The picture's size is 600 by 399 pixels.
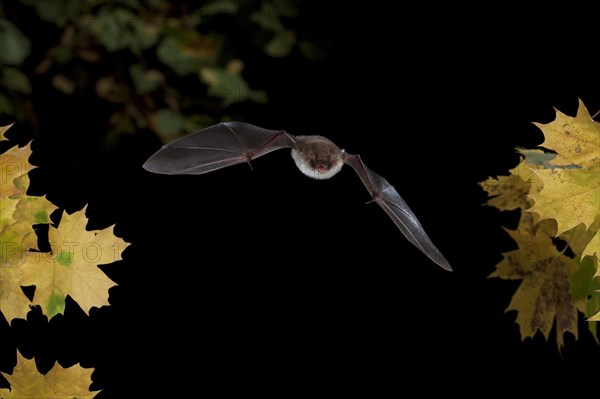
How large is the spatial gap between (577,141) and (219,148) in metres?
0.54

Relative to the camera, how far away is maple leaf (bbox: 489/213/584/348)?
98 centimetres

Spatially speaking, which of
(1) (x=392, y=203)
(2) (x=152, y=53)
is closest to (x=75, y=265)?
(1) (x=392, y=203)

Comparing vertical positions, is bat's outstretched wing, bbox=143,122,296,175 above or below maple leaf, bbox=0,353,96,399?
above

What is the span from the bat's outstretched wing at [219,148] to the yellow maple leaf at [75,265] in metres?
0.17

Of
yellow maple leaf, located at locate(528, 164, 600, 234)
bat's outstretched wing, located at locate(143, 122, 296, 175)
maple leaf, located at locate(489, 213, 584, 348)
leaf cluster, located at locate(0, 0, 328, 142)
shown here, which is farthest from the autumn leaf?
leaf cluster, located at locate(0, 0, 328, 142)

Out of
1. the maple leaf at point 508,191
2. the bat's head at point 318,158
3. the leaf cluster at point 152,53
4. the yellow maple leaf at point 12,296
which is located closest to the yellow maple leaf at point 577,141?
the maple leaf at point 508,191

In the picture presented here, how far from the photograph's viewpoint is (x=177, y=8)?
2.31 metres

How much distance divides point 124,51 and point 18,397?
1.68m

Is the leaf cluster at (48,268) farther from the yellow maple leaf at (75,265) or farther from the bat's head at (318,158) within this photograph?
the bat's head at (318,158)

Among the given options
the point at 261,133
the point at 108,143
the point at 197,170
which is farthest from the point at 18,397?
the point at 108,143

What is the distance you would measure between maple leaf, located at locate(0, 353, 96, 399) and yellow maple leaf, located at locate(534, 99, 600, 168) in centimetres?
63

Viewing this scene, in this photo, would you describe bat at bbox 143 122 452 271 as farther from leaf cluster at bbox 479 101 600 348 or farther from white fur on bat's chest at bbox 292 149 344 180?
leaf cluster at bbox 479 101 600 348

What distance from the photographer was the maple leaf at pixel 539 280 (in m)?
0.98

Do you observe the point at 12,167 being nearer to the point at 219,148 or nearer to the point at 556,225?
the point at 219,148
